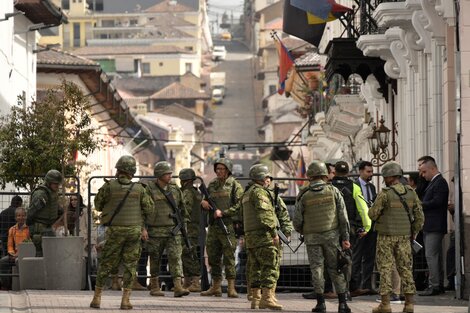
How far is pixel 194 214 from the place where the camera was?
26.5 metres

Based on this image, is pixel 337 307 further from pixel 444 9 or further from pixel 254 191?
pixel 444 9

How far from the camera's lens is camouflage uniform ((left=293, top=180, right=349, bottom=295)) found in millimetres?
21328

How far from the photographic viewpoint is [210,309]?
21.8m

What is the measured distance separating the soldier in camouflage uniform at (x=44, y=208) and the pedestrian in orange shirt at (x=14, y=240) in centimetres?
105

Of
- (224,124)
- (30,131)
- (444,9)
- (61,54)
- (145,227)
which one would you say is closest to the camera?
(145,227)

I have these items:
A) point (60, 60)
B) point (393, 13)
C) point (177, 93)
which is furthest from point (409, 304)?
point (177, 93)

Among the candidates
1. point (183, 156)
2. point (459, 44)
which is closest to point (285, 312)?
point (459, 44)

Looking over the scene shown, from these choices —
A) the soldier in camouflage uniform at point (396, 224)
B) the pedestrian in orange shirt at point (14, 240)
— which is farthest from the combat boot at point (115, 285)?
the soldier in camouflage uniform at point (396, 224)

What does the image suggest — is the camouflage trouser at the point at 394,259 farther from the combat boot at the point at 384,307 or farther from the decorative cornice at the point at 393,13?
the decorative cornice at the point at 393,13

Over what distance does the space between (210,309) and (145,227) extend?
2768mm

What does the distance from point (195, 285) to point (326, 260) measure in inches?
202

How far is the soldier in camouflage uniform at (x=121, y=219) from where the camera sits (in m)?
21.7

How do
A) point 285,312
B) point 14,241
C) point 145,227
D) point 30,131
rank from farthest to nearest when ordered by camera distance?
point 30,131 < point 14,241 < point 145,227 < point 285,312

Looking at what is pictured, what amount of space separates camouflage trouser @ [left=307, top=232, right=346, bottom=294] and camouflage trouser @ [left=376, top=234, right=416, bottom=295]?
488mm
